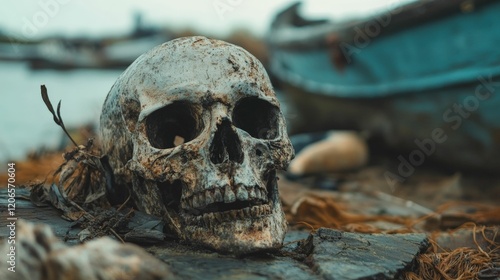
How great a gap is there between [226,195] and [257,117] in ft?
2.07

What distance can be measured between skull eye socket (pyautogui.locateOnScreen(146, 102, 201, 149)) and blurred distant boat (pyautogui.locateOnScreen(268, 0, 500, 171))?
146 inches

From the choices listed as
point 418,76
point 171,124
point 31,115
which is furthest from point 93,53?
point 171,124

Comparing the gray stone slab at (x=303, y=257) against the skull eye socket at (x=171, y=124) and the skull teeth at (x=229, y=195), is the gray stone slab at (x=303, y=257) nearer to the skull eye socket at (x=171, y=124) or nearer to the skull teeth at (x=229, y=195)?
the skull teeth at (x=229, y=195)

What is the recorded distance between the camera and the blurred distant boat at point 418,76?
5426 mm

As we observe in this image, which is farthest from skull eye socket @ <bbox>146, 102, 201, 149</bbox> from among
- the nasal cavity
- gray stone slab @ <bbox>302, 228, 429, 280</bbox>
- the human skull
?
gray stone slab @ <bbox>302, 228, 429, 280</bbox>

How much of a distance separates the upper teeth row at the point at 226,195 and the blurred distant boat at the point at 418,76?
3.86m

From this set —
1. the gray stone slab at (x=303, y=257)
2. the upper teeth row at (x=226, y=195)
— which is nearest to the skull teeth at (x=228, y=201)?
the upper teeth row at (x=226, y=195)

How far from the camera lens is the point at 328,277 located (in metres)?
2.05

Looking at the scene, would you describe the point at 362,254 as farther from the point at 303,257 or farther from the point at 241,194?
the point at 241,194

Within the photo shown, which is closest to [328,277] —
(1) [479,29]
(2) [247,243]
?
(2) [247,243]

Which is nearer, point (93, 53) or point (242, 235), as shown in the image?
point (242, 235)

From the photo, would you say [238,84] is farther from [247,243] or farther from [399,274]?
[399,274]

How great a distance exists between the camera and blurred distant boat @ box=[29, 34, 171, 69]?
54.4 feet

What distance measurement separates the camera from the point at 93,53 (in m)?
18.5
